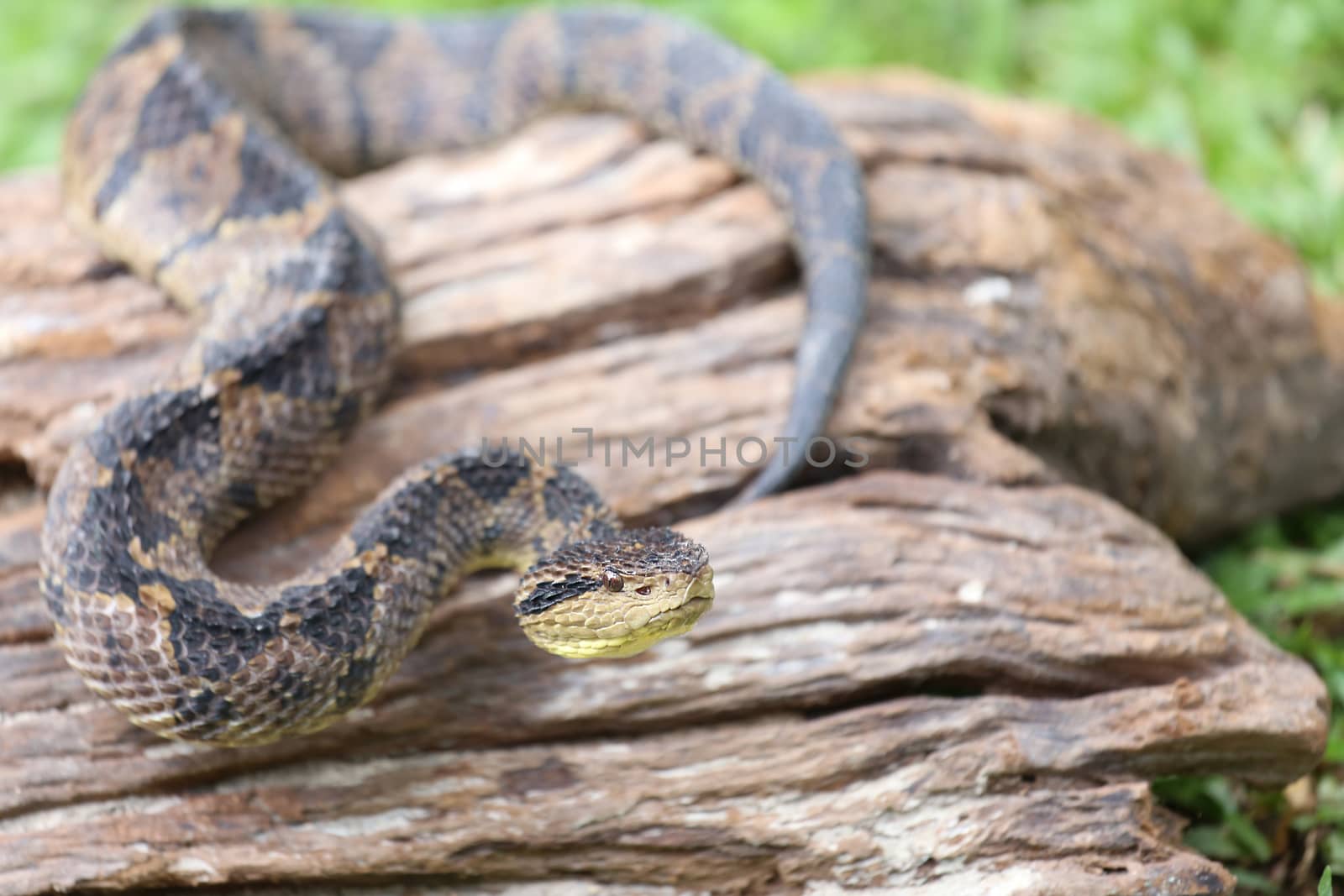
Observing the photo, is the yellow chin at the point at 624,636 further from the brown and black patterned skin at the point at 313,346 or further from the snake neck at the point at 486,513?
the snake neck at the point at 486,513

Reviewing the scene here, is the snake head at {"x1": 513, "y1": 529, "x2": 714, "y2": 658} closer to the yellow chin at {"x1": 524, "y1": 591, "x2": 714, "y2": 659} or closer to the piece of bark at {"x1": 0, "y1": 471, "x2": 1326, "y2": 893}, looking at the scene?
the yellow chin at {"x1": 524, "y1": 591, "x2": 714, "y2": 659}

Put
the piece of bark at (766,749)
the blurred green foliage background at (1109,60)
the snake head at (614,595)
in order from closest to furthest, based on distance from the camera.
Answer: the snake head at (614,595)
the piece of bark at (766,749)
the blurred green foliage background at (1109,60)

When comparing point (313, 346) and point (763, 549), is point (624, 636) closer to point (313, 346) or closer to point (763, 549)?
point (763, 549)

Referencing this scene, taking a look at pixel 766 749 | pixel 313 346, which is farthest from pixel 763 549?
pixel 313 346

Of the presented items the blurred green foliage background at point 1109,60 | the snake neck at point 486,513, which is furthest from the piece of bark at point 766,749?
the blurred green foliage background at point 1109,60

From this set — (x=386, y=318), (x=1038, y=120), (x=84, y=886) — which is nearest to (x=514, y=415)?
(x=386, y=318)

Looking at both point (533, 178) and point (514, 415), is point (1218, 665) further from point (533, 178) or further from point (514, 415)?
point (533, 178)

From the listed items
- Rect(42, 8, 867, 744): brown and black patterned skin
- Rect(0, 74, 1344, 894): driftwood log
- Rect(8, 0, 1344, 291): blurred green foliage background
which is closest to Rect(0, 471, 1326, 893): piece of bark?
Rect(0, 74, 1344, 894): driftwood log
